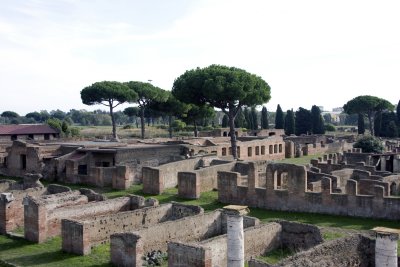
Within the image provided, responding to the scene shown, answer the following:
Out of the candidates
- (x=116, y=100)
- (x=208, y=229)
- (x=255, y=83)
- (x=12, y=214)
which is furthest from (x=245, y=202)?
(x=116, y=100)

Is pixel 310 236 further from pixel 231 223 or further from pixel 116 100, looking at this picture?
pixel 116 100

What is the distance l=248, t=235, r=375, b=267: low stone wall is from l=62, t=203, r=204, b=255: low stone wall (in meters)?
5.65

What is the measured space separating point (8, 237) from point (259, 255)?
32.1 feet

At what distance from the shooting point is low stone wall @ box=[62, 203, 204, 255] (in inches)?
639

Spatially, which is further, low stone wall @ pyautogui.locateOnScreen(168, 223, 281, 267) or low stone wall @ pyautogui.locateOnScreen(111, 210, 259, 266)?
low stone wall @ pyautogui.locateOnScreen(111, 210, 259, 266)

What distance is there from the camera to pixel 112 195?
26641 mm

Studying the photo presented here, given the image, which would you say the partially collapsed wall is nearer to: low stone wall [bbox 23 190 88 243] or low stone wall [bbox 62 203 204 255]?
low stone wall [bbox 23 190 88 243]

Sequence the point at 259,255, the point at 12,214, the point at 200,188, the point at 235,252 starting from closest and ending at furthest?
the point at 235,252 → the point at 259,255 → the point at 12,214 → the point at 200,188

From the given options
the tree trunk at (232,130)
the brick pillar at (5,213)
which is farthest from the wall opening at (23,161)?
the tree trunk at (232,130)

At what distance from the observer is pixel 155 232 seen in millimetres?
15820

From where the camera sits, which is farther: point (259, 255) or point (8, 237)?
point (8, 237)

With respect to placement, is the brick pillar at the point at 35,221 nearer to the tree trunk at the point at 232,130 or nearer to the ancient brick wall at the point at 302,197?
the ancient brick wall at the point at 302,197

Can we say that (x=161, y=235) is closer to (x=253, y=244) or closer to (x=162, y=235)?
(x=162, y=235)

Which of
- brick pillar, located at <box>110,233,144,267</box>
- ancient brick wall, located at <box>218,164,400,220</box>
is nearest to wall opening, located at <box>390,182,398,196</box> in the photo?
ancient brick wall, located at <box>218,164,400,220</box>
